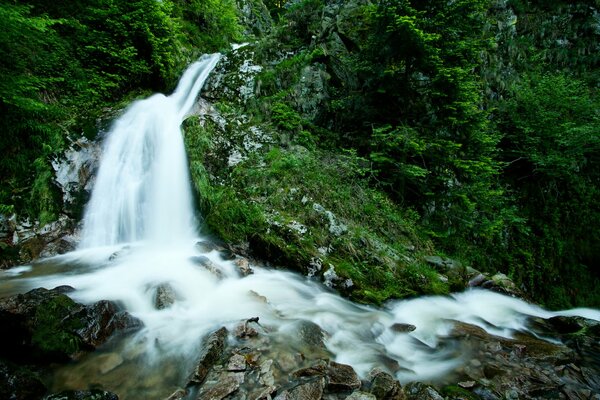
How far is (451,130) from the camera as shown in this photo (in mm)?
8586

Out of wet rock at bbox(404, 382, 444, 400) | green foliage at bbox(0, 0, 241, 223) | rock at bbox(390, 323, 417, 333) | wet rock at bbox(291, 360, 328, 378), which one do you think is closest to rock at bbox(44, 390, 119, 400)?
wet rock at bbox(291, 360, 328, 378)

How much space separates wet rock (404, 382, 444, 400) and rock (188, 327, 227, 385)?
1.99 m

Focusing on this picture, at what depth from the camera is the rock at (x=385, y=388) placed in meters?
3.08

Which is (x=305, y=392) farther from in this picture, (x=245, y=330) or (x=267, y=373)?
(x=245, y=330)

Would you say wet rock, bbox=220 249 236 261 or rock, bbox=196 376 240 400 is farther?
wet rock, bbox=220 249 236 261

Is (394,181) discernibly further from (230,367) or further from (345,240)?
(230,367)

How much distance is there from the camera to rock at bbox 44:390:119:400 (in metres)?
2.67

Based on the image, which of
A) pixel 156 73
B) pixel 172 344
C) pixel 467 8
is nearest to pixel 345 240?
pixel 172 344

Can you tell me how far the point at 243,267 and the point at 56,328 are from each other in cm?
283

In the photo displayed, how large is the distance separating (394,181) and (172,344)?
21.0ft

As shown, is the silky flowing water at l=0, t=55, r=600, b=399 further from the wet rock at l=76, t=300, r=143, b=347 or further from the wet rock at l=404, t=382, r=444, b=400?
the wet rock at l=404, t=382, r=444, b=400

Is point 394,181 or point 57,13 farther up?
point 57,13

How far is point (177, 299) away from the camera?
15.4ft

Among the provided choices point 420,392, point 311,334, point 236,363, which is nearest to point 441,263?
point 311,334
